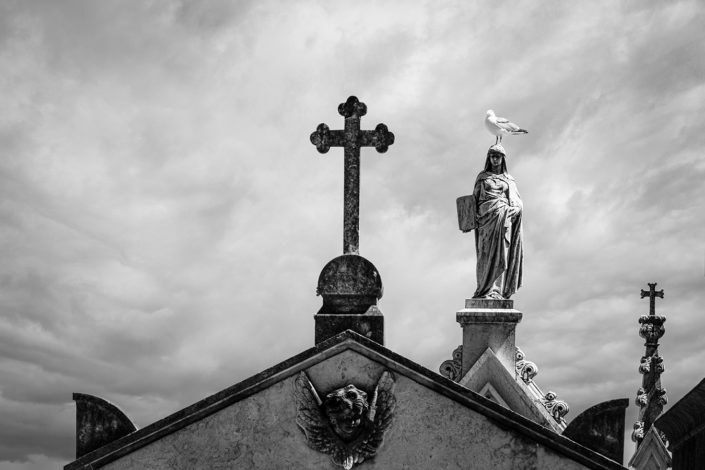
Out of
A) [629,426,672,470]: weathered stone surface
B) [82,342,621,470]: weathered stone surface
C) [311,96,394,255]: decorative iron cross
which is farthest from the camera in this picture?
[629,426,672,470]: weathered stone surface

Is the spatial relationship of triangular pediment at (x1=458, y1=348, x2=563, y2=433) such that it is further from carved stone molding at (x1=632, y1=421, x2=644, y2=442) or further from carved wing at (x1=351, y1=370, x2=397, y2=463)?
carved wing at (x1=351, y1=370, x2=397, y2=463)

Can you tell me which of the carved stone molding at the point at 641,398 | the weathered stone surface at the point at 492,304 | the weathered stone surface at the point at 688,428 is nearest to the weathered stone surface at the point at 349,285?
the weathered stone surface at the point at 688,428

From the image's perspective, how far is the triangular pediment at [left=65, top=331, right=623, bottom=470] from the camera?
406 inches

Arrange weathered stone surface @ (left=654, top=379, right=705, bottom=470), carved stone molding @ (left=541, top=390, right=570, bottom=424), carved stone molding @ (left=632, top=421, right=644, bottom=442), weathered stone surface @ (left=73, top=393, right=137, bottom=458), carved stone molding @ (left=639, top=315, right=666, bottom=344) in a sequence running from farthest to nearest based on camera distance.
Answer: carved stone molding @ (left=639, top=315, right=666, bottom=344) → carved stone molding @ (left=632, top=421, right=644, bottom=442) → carved stone molding @ (left=541, top=390, right=570, bottom=424) → weathered stone surface @ (left=73, top=393, right=137, bottom=458) → weathered stone surface @ (left=654, top=379, right=705, bottom=470)

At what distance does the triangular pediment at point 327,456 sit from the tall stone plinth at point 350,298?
435mm

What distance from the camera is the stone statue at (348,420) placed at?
1034 centimetres

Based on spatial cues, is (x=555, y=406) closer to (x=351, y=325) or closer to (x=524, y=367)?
(x=524, y=367)

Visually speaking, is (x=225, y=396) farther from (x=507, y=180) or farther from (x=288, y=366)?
(x=507, y=180)

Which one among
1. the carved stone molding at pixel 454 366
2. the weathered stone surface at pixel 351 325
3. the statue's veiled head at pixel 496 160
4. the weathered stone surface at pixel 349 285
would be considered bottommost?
the weathered stone surface at pixel 351 325

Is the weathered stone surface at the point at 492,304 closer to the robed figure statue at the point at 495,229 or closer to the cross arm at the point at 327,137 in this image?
the robed figure statue at the point at 495,229

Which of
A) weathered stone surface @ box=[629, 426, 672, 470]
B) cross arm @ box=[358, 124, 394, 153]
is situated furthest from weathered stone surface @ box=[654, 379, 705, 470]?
weathered stone surface @ box=[629, 426, 672, 470]

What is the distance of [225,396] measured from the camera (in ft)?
34.5

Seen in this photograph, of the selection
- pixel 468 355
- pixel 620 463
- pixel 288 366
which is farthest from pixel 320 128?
pixel 468 355

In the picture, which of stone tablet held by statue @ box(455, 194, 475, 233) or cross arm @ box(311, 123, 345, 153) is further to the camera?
stone tablet held by statue @ box(455, 194, 475, 233)
